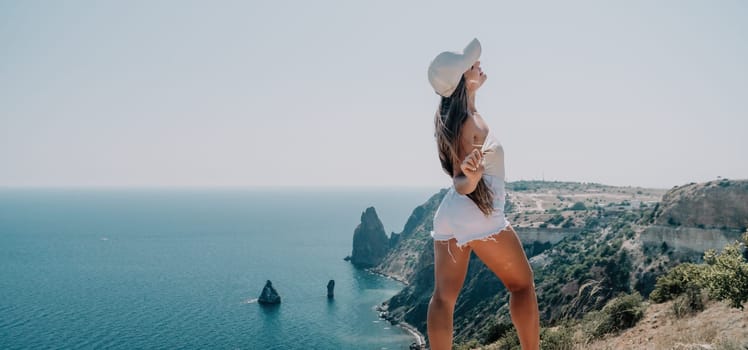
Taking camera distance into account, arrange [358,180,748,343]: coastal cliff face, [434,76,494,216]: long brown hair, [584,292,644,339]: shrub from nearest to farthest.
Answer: [434,76,494,216]: long brown hair, [584,292,644,339]: shrub, [358,180,748,343]: coastal cliff face

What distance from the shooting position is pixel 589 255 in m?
45.8

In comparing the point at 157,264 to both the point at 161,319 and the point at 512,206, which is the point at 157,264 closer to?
the point at 161,319

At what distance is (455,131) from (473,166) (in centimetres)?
33

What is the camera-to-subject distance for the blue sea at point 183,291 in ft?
163

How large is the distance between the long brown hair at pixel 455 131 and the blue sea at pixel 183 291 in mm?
48080

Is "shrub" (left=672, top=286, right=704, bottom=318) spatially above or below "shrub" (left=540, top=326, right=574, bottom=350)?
below

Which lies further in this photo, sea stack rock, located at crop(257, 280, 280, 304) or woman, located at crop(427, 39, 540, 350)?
sea stack rock, located at crop(257, 280, 280, 304)

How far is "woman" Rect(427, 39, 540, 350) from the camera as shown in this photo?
9.60 ft

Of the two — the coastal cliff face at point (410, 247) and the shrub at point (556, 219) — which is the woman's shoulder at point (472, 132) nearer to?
the shrub at point (556, 219)

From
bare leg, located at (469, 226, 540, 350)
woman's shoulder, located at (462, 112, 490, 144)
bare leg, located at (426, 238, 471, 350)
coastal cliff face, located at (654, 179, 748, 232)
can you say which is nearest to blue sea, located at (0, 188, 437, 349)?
coastal cliff face, located at (654, 179, 748, 232)

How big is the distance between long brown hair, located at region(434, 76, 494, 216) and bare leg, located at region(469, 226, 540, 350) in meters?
0.21

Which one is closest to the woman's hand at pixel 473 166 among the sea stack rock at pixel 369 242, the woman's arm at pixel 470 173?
the woman's arm at pixel 470 173

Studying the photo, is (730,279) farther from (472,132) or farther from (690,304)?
(472,132)

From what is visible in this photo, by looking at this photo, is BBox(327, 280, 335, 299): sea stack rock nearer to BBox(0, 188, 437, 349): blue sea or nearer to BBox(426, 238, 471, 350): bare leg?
BBox(0, 188, 437, 349): blue sea
